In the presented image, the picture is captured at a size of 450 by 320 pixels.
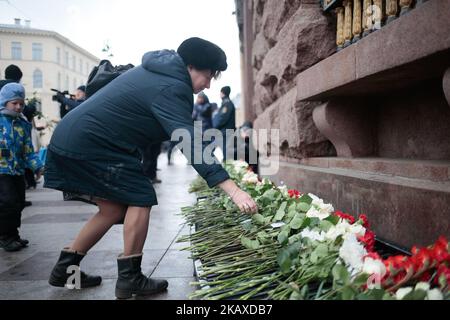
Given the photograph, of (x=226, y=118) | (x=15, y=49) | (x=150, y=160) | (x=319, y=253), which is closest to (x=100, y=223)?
(x=319, y=253)

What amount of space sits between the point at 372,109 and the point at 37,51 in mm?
34812

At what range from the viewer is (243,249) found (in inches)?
89.1

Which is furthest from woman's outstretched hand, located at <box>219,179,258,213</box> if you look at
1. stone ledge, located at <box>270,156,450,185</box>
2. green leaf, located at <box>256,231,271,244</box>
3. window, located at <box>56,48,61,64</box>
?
window, located at <box>56,48,61,64</box>

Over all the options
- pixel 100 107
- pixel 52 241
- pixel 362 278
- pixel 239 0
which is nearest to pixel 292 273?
pixel 362 278

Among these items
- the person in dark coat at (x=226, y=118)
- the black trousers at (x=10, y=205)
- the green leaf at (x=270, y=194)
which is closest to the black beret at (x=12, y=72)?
the black trousers at (x=10, y=205)

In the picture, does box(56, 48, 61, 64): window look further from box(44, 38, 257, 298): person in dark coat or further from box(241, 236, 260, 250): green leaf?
box(241, 236, 260, 250): green leaf

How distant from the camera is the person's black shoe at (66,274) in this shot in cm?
246

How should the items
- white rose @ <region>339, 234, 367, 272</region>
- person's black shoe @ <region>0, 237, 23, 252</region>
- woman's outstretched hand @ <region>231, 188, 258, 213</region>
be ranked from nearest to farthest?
white rose @ <region>339, 234, 367, 272</region>
woman's outstretched hand @ <region>231, 188, 258, 213</region>
person's black shoe @ <region>0, 237, 23, 252</region>

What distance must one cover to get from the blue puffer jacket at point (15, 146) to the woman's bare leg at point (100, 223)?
167 centimetres

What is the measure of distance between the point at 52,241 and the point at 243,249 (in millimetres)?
2312

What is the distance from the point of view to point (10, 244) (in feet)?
11.6

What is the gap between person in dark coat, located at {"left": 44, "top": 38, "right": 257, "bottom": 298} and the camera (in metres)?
2.30

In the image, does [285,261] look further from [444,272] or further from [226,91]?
[226,91]
